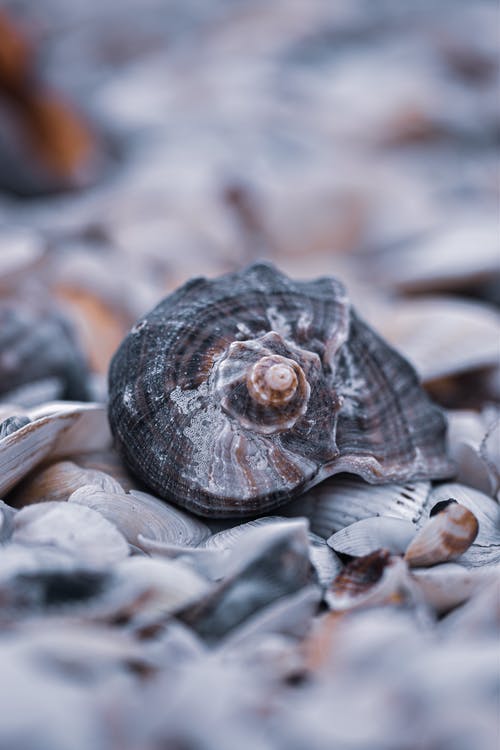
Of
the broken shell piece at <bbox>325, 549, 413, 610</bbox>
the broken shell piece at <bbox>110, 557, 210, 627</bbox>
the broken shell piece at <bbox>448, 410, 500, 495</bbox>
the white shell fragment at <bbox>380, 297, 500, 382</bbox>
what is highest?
the broken shell piece at <bbox>110, 557, 210, 627</bbox>

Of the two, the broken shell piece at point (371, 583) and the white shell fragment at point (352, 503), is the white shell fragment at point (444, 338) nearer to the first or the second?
the white shell fragment at point (352, 503)

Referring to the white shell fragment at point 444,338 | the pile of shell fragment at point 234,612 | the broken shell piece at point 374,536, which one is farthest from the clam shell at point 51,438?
the white shell fragment at point 444,338

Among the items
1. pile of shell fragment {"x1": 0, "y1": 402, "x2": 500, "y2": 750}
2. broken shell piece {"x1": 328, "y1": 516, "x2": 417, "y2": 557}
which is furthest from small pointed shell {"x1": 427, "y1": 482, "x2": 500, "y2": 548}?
broken shell piece {"x1": 328, "y1": 516, "x2": 417, "y2": 557}

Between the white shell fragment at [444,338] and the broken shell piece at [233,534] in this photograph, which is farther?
the white shell fragment at [444,338]

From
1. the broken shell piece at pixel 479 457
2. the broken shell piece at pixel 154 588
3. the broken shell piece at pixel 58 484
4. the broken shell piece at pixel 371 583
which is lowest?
the broken shell piece at pixel 479 457

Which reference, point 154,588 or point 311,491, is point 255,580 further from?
point 311,491

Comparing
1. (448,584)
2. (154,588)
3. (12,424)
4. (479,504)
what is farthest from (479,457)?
(12,424)

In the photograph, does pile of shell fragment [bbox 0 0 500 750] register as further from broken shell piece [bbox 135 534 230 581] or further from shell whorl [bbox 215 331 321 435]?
shell whorl [bbox 215 331 321 435]
